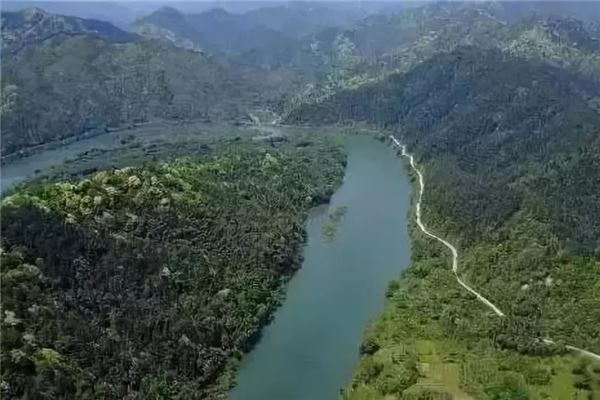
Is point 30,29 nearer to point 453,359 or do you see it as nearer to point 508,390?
point 453,359

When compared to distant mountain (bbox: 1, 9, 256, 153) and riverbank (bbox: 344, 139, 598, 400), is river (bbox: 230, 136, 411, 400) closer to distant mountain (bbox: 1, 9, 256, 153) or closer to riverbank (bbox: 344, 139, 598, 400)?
riverbank (bbox: 344, 139, 598, 400)

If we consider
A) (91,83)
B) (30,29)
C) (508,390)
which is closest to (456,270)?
(508,390)

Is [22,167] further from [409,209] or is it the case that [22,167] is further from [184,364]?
[184,364]

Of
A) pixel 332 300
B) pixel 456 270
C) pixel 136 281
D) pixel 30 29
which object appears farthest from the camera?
pixel 30 29

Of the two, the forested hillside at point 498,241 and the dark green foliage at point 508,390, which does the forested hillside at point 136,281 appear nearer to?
the forested hillside at point 498,241

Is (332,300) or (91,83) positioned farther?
(91,83)

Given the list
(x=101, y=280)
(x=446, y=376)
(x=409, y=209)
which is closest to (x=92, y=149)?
(x=409, y=209)
